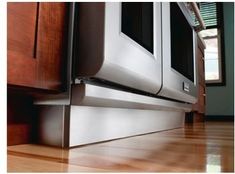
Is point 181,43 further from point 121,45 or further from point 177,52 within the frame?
point 121,45

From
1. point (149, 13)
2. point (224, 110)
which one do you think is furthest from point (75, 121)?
point (224, 110)

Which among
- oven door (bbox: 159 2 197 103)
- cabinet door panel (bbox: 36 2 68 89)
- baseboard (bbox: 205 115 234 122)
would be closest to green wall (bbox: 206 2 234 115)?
baseboard (bbox: 205 115 234 122)

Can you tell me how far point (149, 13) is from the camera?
0.61 meters

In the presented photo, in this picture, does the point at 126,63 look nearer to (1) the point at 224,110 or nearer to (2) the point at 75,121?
(2) the point at 75,121

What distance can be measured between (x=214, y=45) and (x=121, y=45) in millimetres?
2830

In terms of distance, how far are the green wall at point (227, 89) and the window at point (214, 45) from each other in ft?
0.19

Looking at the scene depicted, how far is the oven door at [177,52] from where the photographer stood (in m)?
0.68

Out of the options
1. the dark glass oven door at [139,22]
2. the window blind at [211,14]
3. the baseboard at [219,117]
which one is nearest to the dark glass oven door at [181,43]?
the dark glass oven door at [139,22]

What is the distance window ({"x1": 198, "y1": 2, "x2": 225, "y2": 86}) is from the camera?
292 centimetres

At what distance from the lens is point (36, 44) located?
1.17 feet

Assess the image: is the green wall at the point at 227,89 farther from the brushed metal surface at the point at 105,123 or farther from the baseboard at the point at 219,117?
the brushed metal surface at the point at 105,123

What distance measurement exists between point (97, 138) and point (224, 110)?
274cm

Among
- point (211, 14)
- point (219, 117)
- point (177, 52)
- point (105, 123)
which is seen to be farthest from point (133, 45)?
point (211, 14)

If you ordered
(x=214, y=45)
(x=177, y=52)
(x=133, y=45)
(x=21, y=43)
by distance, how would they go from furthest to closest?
(x=214, y=45)
(x=177, y=52)
(x=133, y=45)
(x=21, y=43)
